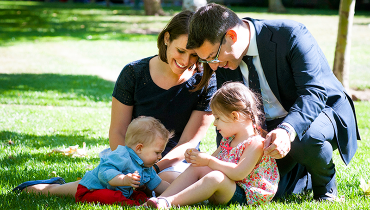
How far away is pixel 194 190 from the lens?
8.75 ft

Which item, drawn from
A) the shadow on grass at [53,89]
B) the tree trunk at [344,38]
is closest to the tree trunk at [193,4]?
the shadow on grass at [53,89]

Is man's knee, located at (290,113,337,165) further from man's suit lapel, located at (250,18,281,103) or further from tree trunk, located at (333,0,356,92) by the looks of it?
tree trunk, located at (333,0,356,92)

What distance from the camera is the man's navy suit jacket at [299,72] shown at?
278 cm

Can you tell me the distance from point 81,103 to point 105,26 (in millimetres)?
13751

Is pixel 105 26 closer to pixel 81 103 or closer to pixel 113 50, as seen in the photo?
pixel 113 50

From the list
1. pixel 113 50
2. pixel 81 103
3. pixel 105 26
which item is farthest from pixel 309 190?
pixel 105 26

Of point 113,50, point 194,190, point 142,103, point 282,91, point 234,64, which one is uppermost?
point 234,64

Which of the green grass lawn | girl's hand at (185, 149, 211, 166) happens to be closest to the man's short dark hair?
girl's hand at (185, 149, 211, 166)

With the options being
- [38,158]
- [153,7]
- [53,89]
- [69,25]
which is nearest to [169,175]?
[38,158]

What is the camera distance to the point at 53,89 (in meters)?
8.52

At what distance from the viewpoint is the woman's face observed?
3.09 metres

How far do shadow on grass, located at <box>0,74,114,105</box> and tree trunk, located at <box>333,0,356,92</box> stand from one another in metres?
4.45

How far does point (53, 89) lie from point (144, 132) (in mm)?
6162

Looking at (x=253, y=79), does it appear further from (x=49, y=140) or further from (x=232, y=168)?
(x=49, y=140)
